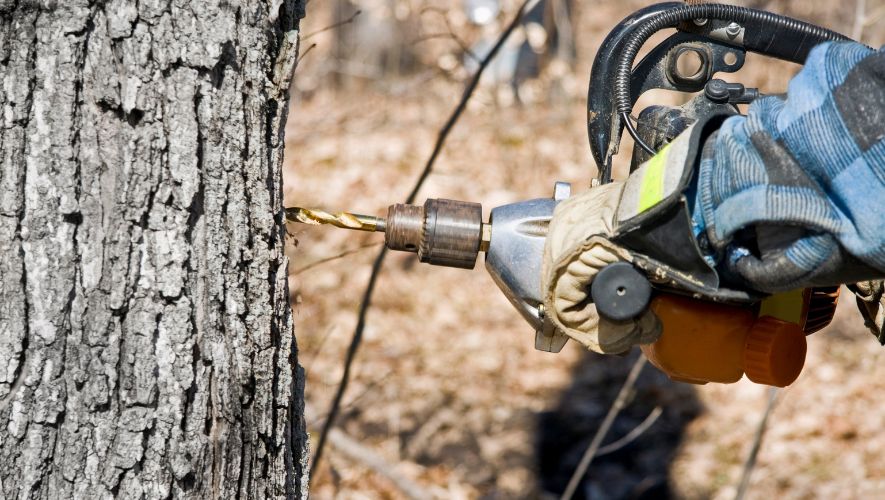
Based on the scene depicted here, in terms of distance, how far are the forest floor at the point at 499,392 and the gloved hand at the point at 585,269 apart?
1.37 m

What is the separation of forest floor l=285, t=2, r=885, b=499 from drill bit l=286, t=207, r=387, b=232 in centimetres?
107

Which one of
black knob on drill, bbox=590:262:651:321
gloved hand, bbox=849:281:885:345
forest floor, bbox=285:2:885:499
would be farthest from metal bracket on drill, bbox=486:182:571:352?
forest floor, bbox=285:2:885:499

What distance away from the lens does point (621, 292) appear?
1304mm

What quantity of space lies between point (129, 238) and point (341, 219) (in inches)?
16.8

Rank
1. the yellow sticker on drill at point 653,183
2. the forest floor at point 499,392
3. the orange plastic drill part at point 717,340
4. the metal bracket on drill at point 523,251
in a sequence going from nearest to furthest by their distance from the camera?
the yellow sticker on drill at point 653,183 < the orange plastic drill part at point 717,340 < the metal bracket on drill at point 523,251 < the forest floor at point 499,392

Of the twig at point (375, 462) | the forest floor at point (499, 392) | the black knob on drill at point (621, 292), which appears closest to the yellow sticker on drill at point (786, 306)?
the black knob on drill at point (621, 292)

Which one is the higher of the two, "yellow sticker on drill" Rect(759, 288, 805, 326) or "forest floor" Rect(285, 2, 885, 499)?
"yellow sticker on drill" Rect(759, 288, 805, 326)

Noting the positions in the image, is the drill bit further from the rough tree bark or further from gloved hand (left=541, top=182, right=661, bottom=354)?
gloved hand (left=541, top=182, right=661, bottom=354)

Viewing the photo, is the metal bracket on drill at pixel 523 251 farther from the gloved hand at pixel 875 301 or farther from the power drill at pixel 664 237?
the gloved hand at pixel 875 301

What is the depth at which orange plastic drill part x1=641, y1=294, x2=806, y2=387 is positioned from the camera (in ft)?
4.59

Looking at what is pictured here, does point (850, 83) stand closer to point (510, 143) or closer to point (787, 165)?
point (787, 165)

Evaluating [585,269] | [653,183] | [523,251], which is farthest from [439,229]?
[653,183]

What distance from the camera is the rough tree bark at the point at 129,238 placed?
1246mm

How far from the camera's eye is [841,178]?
1.13 metres
